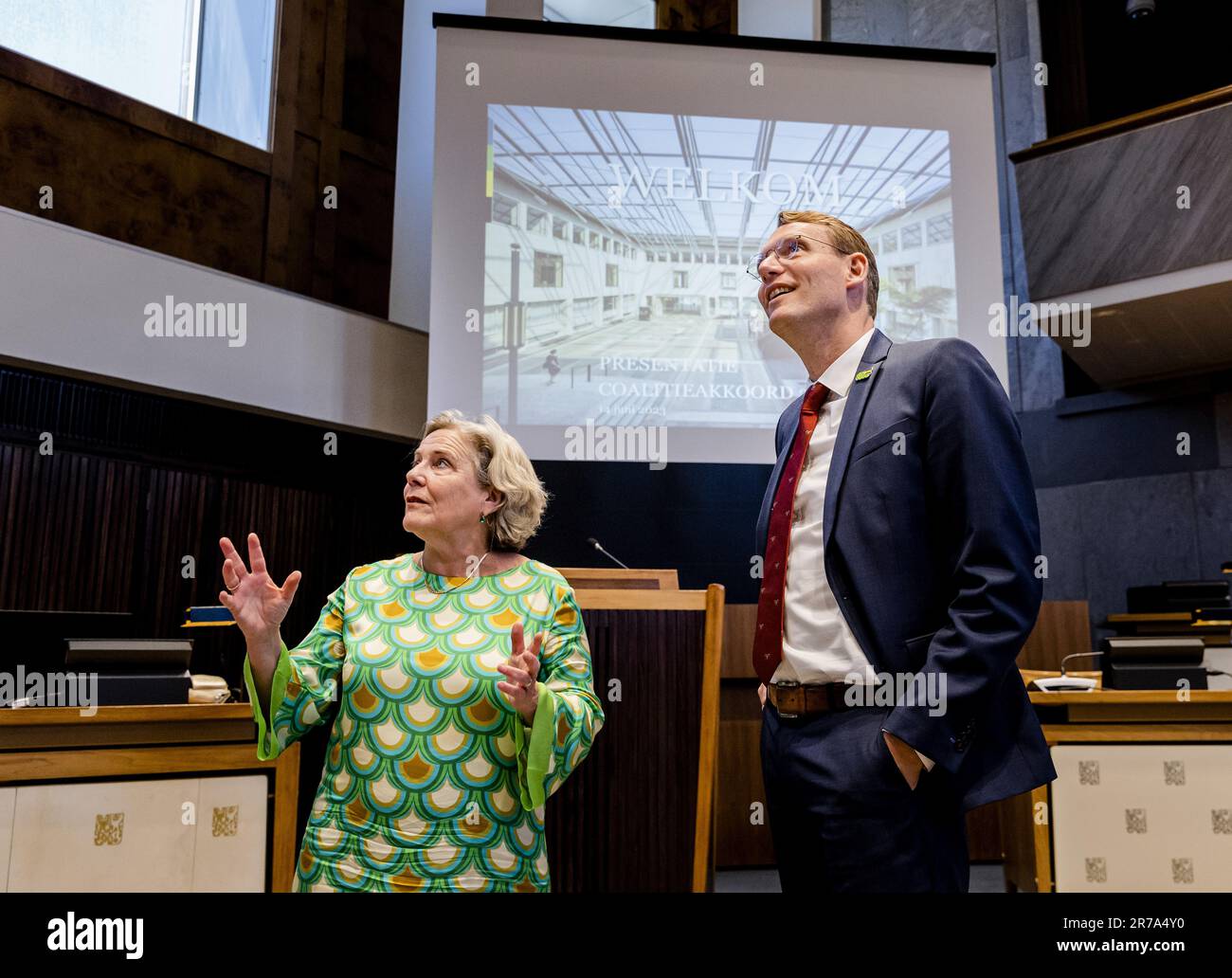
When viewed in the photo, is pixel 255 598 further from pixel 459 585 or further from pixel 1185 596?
pixel 1185 596

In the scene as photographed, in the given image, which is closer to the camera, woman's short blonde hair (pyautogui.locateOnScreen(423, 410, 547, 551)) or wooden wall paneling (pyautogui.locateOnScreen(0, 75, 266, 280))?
woman's short blonde hair (pyautogui.locateOnScreen(423, 410, 547, 551))

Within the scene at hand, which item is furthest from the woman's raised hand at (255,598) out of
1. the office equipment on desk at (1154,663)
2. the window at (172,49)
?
the window at (172,49)

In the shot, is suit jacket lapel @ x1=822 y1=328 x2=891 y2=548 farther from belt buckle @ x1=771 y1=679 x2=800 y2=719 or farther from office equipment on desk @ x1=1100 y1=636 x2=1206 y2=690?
office equipment on desk @ x1=1100 y1=636 x2=1206 y2=690

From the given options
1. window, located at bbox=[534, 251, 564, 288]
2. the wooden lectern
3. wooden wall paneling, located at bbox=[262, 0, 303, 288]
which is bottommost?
the wooden lectern

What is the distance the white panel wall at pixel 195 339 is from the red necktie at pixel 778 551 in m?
3.43

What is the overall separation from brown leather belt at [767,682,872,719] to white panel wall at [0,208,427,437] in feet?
11.7

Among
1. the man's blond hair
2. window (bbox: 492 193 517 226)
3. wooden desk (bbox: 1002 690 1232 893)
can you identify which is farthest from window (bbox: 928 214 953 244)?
the man's blond hair

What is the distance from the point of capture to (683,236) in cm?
468

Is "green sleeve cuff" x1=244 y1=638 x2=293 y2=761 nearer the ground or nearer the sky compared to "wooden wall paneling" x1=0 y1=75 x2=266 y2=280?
nearer the ground

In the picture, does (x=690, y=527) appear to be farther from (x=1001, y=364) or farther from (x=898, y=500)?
(x=898, y=500)

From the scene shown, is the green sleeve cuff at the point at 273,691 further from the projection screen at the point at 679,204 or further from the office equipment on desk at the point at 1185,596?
the office equipment on desk at the point at 1185,596

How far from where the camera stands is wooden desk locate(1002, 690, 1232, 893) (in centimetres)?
212

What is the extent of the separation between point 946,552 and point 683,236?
356 centimetres
